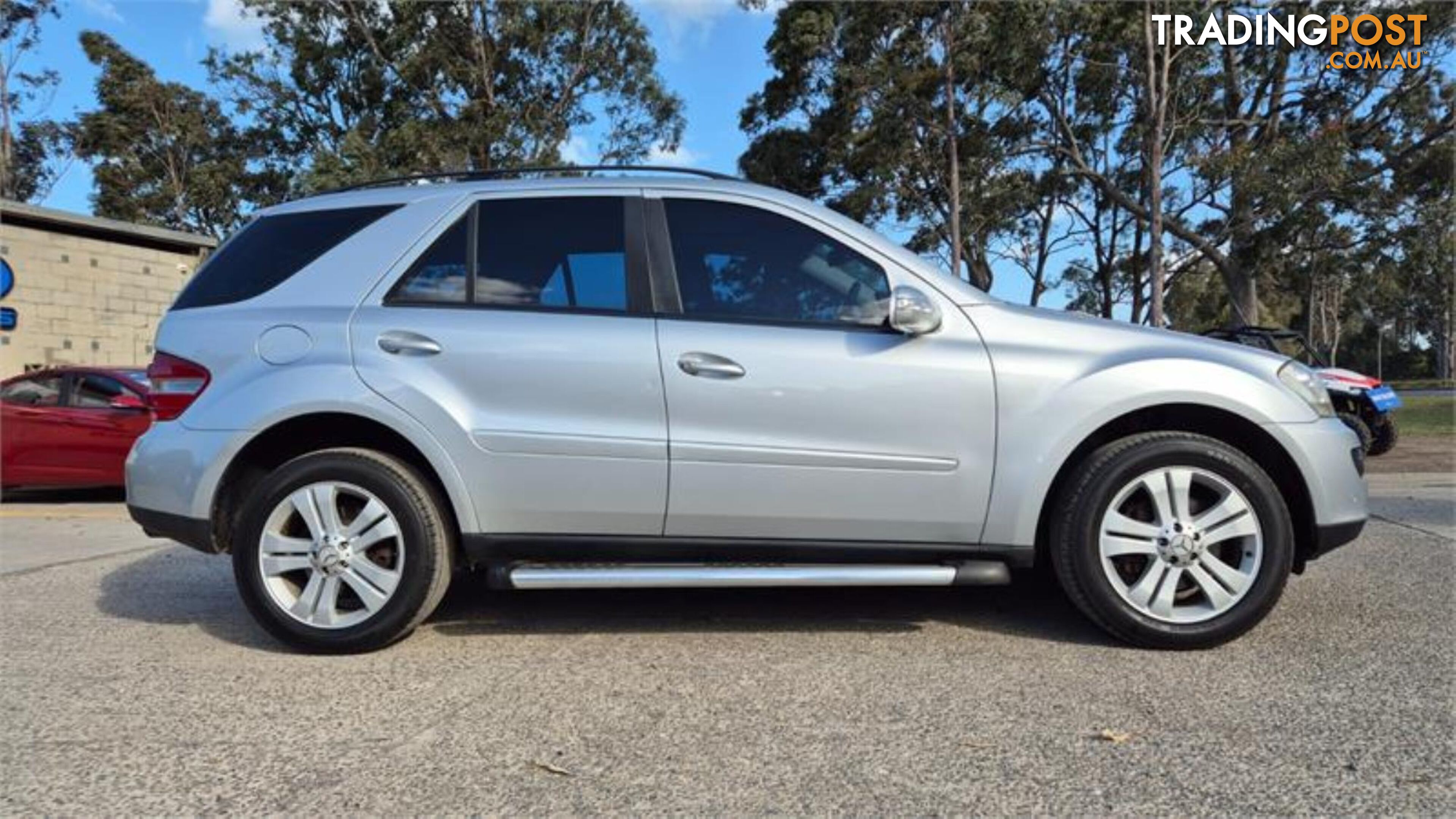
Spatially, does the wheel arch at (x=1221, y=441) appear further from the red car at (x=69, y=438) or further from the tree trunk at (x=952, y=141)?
the tree trunk at (x=952, y=141)

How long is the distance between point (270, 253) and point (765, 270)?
198 cm

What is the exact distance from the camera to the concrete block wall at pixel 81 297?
16781 mm

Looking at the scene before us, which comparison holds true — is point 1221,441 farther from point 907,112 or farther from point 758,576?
point 907,112

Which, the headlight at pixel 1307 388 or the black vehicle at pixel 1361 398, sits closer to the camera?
the headlight at pixel 1307 388

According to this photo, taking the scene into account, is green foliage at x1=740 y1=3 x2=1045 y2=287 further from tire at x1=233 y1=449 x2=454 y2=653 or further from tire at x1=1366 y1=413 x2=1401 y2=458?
tire at x1=233 y1=449 x2=454 y2=653

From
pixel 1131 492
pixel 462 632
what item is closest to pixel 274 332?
pixel 462 632

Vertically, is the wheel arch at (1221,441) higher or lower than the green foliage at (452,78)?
lower

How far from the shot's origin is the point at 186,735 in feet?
9.01

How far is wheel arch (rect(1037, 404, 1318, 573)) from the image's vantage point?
3.42 m

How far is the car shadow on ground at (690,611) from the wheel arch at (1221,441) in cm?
48

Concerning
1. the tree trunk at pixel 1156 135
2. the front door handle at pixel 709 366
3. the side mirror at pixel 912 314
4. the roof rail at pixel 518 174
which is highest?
the tree trunk at pixel 1156 135

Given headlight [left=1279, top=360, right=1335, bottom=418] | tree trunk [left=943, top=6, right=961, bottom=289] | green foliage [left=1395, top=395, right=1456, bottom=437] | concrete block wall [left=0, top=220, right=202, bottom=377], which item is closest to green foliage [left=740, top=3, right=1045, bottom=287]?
tree trunk [left=943, top=6, right=961, bottom=289]

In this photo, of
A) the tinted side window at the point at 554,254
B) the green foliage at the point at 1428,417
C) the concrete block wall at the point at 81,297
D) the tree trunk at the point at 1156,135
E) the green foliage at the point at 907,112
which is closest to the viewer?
the tinted side window at the point at 554,254

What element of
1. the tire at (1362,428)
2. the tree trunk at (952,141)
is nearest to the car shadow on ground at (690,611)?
the tire at (1362,428)
